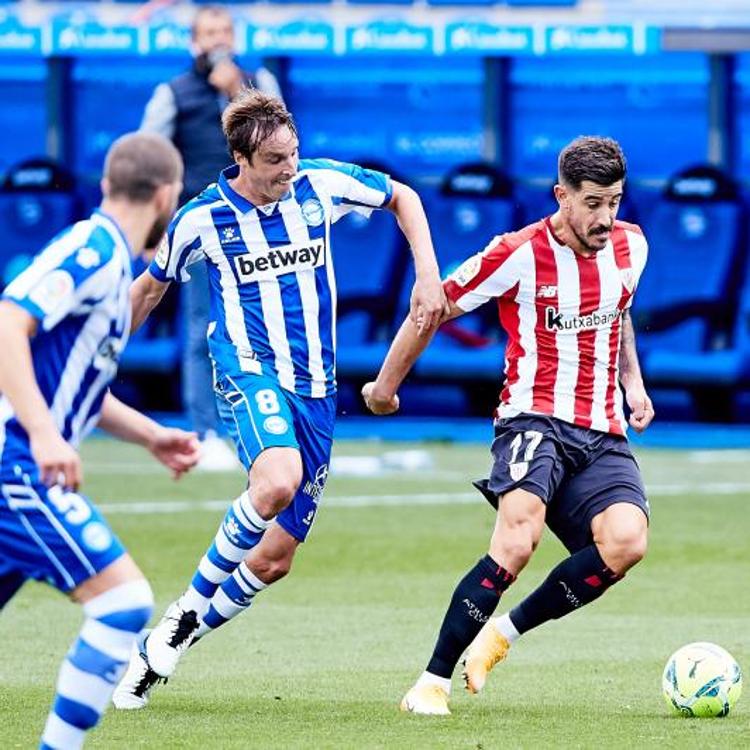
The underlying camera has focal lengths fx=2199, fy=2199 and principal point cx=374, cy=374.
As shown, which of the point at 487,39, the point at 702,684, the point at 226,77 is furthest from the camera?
the point at 487,39

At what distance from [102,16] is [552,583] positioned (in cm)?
1258

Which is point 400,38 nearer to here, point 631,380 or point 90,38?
point 90,38

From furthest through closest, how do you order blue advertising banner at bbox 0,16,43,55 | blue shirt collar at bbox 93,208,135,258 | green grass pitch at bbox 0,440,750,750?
blue advertising banner at bbox 0,16,43,55 → green grass pitch at bbox 0,440,750,750 → blue shirt collar at bbox 93,208,135,258

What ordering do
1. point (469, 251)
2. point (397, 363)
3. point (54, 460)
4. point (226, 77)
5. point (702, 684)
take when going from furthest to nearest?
point (469, 251) < point (226, 77) < point (397, 363) < point (702, 684) < point (54, 460)

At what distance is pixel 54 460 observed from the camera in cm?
495

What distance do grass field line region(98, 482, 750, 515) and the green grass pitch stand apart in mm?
23

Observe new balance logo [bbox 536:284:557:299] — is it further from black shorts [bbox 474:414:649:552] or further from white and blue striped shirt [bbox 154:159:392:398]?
white and blue striped shirt [bbox 154:159:392:398]

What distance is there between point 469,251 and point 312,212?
1014cm

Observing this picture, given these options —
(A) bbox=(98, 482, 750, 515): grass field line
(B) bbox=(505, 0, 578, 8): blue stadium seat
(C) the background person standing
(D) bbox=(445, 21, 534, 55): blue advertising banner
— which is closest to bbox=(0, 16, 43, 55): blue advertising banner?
(D) bbox=(445, 21, 534, 55): blue advertising banner

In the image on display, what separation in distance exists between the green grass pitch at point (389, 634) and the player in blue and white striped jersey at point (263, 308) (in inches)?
16.7

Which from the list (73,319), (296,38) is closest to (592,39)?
(296,38)

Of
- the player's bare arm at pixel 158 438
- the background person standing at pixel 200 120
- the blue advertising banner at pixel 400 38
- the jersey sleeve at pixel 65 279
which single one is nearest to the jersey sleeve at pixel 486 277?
the player's bare arm at pixel 158 438

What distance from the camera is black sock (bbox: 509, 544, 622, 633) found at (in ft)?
22.3

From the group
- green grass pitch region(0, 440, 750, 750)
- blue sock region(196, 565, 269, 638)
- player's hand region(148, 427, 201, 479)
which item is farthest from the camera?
blue sock region(196, 565, 269, 638)
